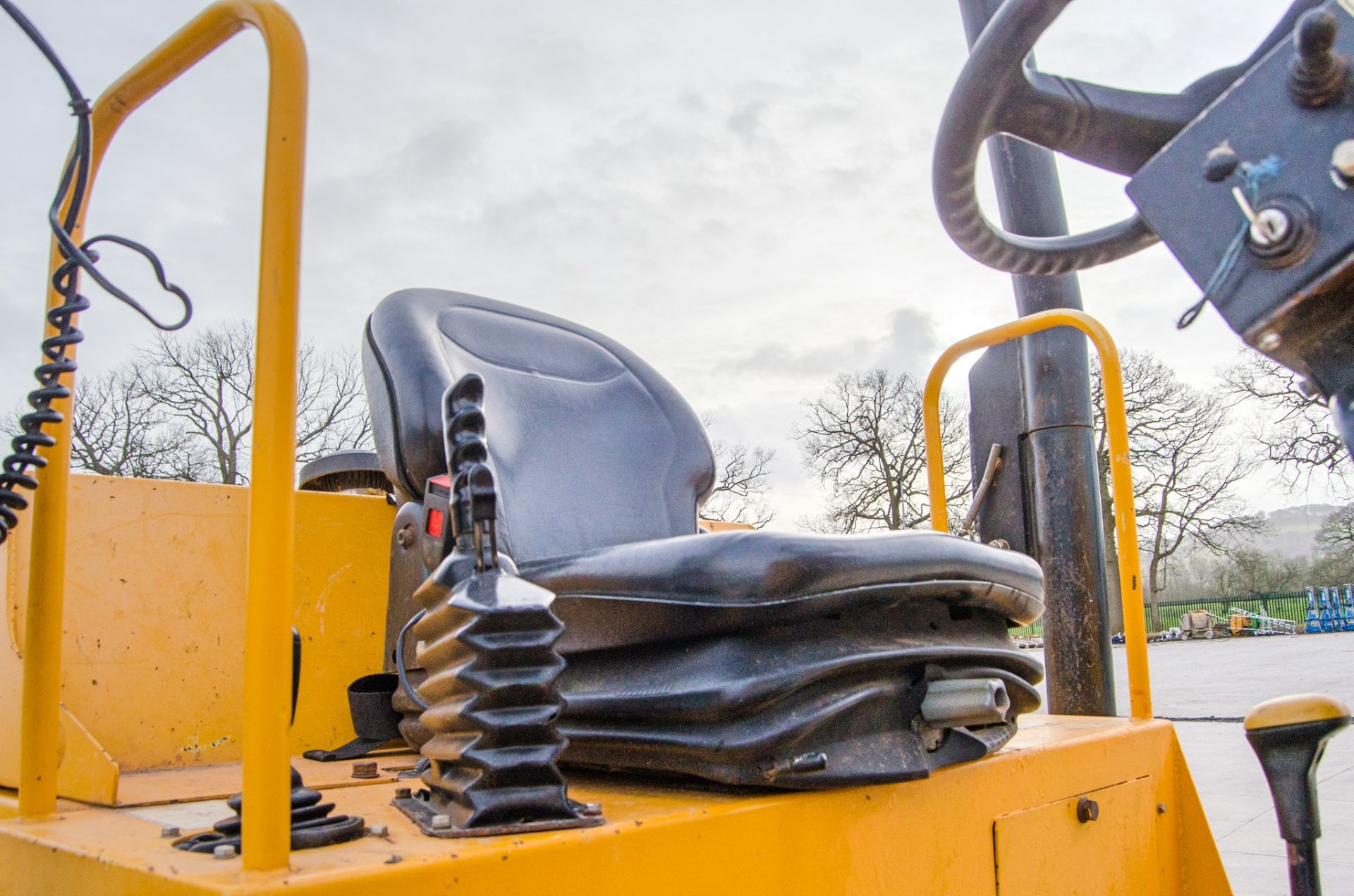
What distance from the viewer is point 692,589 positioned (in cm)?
113

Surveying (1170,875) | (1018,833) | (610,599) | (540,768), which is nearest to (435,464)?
(610,599)

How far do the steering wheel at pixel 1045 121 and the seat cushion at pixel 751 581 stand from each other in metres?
0.37

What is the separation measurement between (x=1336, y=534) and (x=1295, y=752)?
33547 mm

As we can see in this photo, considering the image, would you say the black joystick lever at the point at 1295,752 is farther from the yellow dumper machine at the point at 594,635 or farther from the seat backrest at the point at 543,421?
the seat backrest at the point at 543,421

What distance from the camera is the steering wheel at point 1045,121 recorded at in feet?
3.02

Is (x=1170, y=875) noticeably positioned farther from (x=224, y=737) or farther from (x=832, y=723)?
(x=224, y=737)

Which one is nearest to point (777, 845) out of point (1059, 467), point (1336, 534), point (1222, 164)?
point (1222, 164)

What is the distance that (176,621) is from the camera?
5.92 ft

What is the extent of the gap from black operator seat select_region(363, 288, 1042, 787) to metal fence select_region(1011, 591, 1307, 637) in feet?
91.6

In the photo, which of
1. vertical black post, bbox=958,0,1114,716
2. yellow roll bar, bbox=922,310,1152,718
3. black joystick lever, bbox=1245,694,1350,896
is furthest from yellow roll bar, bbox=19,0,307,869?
vertical black post, bbox=958,0,1114,716

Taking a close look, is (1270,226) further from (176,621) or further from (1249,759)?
(1249,759)

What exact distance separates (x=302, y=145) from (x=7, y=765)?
1.09 metres

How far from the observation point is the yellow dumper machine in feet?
2.60

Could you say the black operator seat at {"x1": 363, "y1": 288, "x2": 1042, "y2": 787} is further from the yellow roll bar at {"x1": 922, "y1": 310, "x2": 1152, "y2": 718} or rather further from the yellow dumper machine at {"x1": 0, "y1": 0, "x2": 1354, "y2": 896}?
the yellow roll bar at {"x1": 922, "y1": 310, "x2": 1152, "y2": 718}
